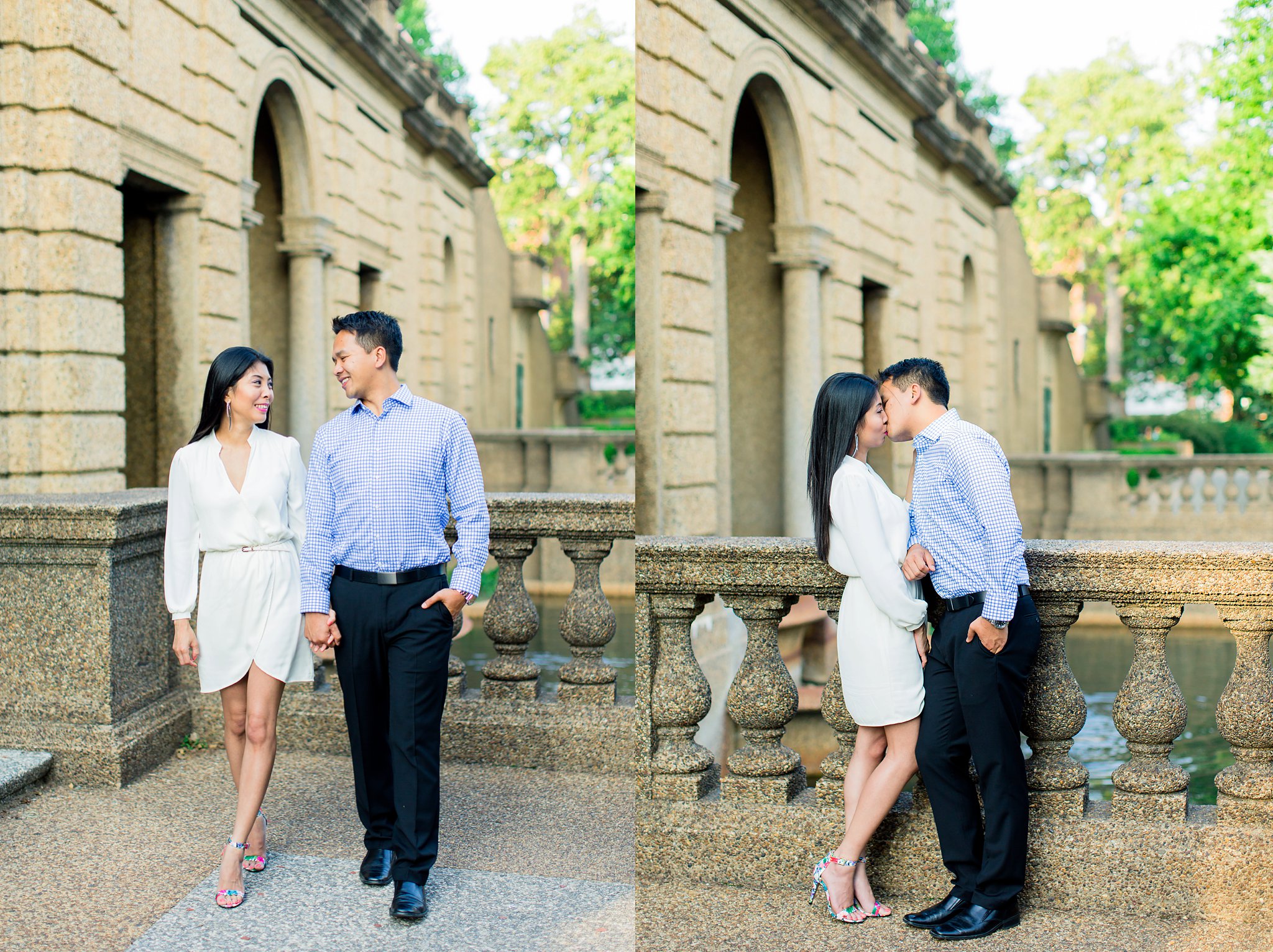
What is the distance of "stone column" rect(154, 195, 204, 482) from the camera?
7.93 meters

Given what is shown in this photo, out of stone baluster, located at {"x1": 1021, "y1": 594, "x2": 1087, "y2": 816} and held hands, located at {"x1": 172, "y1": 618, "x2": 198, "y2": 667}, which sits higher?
held hands, located at {"x1": 172, "y1": 618, "x2": 198, "y2": 667}

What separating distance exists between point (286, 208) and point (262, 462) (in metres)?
4.07

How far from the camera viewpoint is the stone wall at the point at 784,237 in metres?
8.99

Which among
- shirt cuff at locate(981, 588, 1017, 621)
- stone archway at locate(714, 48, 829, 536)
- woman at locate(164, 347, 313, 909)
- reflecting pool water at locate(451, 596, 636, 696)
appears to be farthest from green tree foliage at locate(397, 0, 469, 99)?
stone archway at locate(714, 48, 829, 536)

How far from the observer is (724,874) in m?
3.69

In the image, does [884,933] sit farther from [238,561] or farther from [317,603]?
[238,561]

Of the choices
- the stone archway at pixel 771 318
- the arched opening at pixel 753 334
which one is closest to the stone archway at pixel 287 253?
the stone archway at pixel 771 318

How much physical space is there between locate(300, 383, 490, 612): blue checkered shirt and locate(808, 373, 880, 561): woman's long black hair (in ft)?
3.22

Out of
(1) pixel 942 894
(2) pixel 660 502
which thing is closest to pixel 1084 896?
(1) pixel 942 894

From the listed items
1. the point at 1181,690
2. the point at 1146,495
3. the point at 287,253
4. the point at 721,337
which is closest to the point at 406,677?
the point at 287,253

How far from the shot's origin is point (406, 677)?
11.2 ft

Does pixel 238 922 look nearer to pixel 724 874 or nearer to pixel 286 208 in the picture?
pixel 724 874

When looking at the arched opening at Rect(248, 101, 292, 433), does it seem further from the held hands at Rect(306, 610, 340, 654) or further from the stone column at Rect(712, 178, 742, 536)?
the stone column at Rect(712, 178, 742, 536)

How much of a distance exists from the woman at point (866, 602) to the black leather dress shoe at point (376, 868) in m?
1.37
